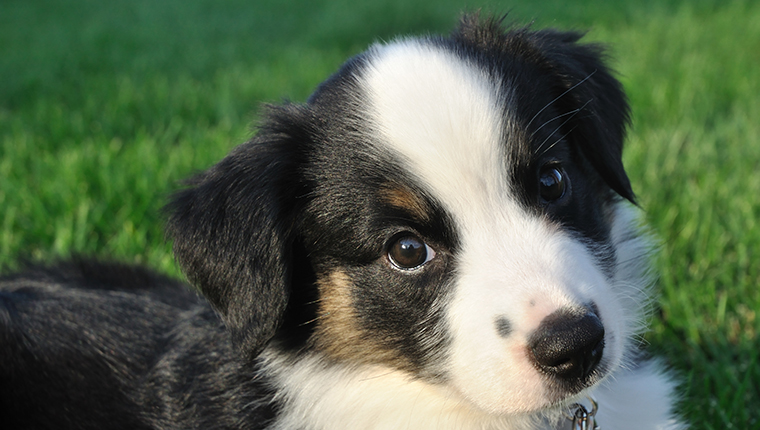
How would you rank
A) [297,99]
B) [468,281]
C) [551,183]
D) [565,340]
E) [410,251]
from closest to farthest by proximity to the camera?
[565,340] → [468,281] → [410,251] → [551,183] → [297,99]

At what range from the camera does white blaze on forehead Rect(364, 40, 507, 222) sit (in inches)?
86.6

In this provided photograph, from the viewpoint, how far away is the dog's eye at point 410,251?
7.43 ft

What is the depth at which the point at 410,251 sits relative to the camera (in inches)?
89.4

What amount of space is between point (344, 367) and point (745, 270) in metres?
2.64

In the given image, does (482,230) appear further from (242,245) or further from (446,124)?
(242,245)

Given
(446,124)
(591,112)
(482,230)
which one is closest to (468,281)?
(482,230)

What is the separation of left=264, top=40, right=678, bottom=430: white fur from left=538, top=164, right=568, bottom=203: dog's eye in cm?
16

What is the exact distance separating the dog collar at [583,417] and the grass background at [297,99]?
719 mm

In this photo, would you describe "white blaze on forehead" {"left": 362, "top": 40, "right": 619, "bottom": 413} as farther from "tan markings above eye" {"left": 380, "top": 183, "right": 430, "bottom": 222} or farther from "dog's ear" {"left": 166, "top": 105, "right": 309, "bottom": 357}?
"dog's ear" {"left": 166, "top": 105, "right": 309, "bottom": 357}

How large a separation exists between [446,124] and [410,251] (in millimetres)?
410

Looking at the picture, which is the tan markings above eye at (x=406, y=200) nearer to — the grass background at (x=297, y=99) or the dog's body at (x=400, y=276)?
the dog's body at (x=400, y=276)

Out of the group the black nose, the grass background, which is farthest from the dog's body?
the grass background

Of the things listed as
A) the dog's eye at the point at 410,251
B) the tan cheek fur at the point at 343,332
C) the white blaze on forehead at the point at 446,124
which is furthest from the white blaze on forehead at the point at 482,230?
the tan cheek fur at the point at 343,332

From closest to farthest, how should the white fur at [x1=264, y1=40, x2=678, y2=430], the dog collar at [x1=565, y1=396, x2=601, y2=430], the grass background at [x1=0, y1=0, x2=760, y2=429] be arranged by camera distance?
the white fur at [x1=264, y1=40, x2=678, y2=430], the dog collar at [x1=565, y1=396, x2=601, y2=430], the grass background at [x1=0, y1=0, x2=760, y2=429]
